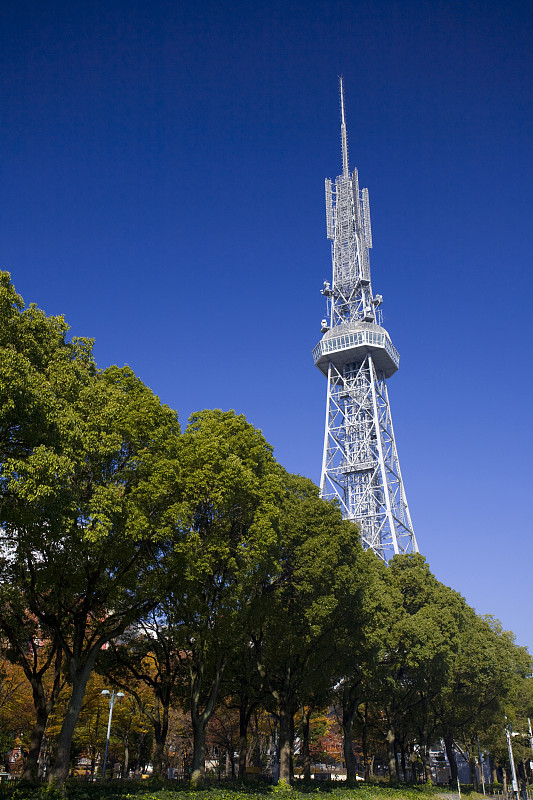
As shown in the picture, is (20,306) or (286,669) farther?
(286,669)

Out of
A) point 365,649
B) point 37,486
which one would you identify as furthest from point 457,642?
point 37,486

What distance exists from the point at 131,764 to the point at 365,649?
108 ft

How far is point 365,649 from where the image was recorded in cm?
2823

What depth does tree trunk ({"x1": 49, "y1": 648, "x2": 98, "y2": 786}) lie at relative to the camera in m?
17.1

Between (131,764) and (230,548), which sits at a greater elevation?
(230,548)

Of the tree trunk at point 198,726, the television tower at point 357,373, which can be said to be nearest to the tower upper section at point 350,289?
the television tower at point 357,373

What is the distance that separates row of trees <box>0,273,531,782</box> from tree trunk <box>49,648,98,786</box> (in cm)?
5

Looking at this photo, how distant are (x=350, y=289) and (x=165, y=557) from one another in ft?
226

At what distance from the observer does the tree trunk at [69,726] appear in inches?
674

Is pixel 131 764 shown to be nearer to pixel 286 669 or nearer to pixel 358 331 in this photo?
pixel 286 669

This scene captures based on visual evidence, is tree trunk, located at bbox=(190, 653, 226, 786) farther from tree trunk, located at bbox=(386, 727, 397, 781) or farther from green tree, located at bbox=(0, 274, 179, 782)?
tree trunk, located at bbox=(386, 727, 397, 781)

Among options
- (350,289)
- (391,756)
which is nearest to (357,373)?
(350,289)

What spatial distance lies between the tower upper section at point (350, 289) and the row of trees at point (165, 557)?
46260 millimetres

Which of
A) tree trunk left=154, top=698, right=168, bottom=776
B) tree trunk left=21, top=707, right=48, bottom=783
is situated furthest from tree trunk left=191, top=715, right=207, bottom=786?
tree trunk left=154, top=698, right=168, bottom=776
